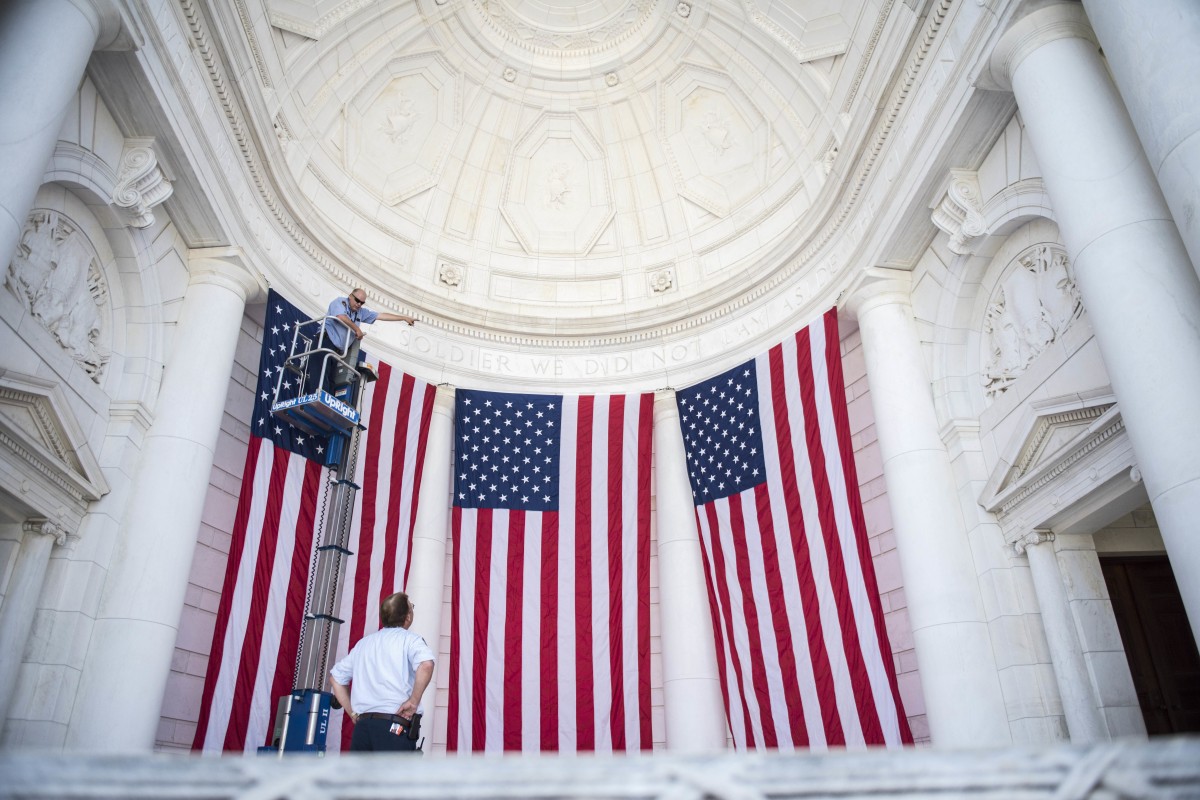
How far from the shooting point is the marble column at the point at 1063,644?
8422mm

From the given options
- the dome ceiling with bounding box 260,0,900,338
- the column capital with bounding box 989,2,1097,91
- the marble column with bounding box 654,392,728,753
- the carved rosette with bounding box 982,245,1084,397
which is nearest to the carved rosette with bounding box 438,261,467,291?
the dome ceiling with bounding box 260,0,900,338

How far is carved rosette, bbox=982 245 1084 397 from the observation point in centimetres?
901

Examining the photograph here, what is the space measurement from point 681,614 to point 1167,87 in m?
10.2

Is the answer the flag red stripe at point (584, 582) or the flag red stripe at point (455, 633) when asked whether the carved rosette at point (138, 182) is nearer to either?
the flag red stripe at point (455, 633)

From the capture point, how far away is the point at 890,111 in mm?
11430

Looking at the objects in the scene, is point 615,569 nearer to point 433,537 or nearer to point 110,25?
point 433,537

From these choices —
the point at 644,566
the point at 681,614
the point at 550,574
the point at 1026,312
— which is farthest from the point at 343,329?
the point at 1026,312

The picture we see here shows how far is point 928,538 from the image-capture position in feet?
33.7

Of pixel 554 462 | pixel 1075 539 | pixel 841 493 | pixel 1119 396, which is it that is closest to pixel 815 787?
pixel 1119 396

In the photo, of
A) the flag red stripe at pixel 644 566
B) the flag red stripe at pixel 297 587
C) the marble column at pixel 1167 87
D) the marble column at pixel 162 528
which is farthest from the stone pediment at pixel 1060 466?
the marble column at pixel 162 528

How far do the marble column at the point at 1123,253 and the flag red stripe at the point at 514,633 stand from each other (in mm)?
9619

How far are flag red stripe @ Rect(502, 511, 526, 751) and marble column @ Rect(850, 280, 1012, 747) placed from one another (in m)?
6.35

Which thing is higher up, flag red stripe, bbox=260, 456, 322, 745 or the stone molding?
flag red stripe, bbox=260, 456, 322, 745

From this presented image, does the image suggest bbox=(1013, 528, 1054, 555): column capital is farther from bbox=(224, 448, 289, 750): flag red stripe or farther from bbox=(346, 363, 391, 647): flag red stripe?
bbox=(224, 448, 289, 750): flag red stripe
